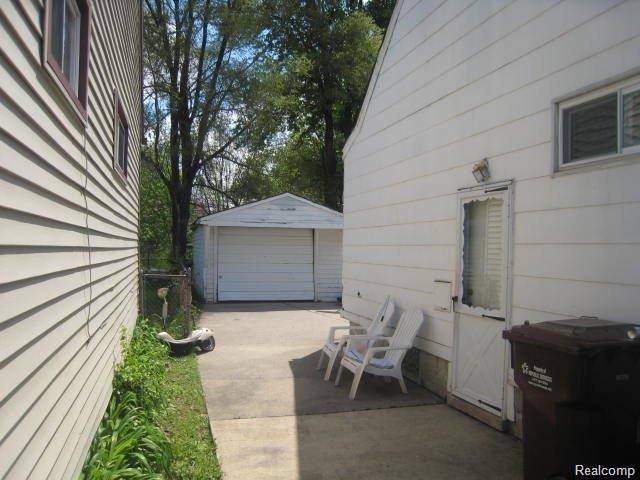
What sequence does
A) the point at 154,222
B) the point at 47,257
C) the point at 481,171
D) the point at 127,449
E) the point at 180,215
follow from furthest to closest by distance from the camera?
the point at 154,222
the point at 180,215
the point at 481,171
the point at 127,449
the point at 47,257

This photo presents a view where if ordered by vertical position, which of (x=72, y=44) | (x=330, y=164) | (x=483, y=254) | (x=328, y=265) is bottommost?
(x=328, y=265)

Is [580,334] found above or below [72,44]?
below

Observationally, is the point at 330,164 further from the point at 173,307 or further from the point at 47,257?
the point at 47,257

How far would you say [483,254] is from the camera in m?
5.15

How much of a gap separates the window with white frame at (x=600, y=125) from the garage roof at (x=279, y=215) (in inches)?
438

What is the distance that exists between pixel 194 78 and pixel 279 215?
5.97m

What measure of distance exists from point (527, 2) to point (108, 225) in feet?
13.6

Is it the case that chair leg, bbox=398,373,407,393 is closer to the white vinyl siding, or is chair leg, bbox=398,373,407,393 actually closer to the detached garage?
the detached garage

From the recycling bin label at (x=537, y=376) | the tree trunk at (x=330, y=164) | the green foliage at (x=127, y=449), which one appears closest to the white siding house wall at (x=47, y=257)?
the green foliage at (x=127, y=449)

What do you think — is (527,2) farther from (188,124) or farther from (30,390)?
(188,124)

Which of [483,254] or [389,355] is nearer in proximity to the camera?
[483,254]

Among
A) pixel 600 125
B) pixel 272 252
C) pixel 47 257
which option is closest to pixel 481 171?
pixel 600 125

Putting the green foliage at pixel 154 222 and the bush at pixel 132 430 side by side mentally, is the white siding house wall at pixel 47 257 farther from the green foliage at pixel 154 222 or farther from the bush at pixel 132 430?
the green foliage at pixel 154 222

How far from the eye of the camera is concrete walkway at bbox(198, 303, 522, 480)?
157 inches
